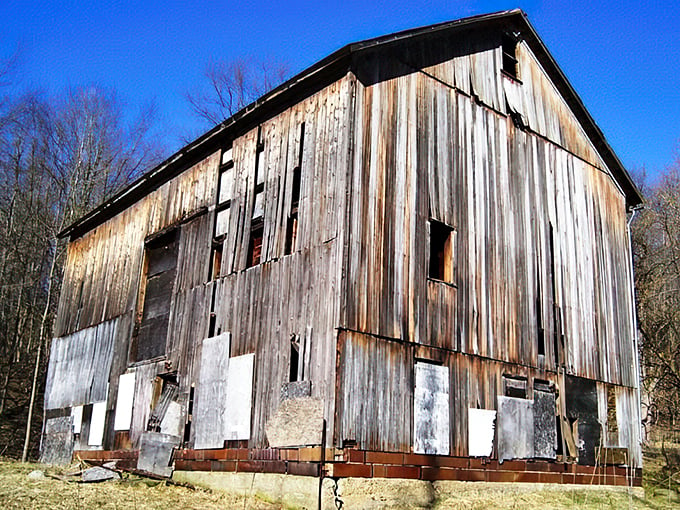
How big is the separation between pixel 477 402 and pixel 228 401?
4784mm

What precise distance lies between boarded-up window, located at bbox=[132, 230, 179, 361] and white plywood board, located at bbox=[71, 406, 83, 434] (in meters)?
3.02

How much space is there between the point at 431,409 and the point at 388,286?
2.34 m

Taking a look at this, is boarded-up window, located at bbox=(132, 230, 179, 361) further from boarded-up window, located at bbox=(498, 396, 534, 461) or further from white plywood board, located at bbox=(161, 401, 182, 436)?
boarded-up window, located at bbox=(498, 396, 534, 461)

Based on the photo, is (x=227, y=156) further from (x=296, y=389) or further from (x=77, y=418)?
(x=77, y=418)

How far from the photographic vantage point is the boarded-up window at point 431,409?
11.9 metres

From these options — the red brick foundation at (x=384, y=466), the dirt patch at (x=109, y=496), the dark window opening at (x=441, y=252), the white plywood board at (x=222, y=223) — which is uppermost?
the white plywood board at (x=222, y=223)

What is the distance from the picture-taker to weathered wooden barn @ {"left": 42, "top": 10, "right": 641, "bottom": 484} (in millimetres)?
11734

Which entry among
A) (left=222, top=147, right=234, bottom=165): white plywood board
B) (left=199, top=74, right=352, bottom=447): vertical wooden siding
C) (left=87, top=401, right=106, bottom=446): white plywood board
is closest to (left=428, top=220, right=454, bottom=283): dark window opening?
(left=199, top=74, right=352, bottom=447): vertical wooden siding

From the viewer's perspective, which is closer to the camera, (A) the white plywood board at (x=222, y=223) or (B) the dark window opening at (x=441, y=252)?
(B) the dark window opening at (x=441, y=252)

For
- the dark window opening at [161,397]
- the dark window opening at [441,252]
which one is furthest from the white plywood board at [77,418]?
the dark window opening at [441,252]

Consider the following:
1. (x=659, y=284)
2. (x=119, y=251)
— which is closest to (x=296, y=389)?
(x=119, y=251)

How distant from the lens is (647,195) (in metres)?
34.5

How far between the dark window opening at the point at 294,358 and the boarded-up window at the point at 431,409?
83.3 inches

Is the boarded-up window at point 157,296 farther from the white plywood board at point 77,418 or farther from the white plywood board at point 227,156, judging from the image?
the white plywood board at point 77,418
